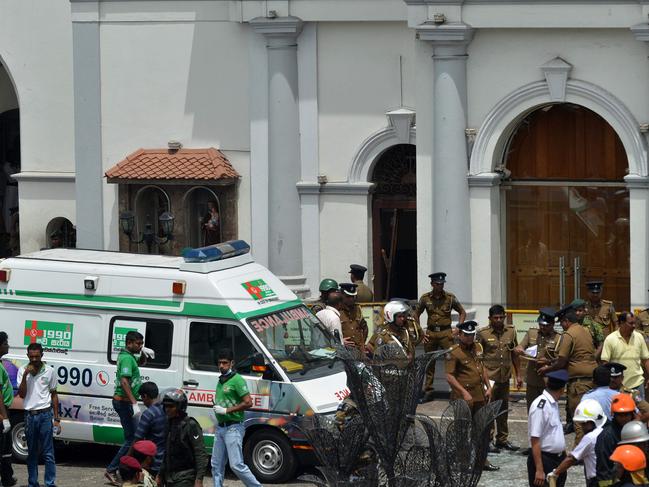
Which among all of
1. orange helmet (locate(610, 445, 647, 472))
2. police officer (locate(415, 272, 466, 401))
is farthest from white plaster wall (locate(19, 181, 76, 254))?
orange helmet (locate(610, 445, 647, 472))

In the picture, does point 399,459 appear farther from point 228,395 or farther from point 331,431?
point 228,395

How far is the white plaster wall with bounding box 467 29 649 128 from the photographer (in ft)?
71.5

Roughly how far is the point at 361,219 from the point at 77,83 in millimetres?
4912

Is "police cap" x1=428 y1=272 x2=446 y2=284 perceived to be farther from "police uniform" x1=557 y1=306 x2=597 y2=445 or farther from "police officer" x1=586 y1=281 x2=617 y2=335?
"police uniform" x1=557 y1=306 x2=597 y2=445

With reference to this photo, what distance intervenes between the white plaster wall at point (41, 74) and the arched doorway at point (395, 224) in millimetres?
5298

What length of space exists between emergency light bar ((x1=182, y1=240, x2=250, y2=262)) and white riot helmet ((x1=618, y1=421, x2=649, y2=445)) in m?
6.33

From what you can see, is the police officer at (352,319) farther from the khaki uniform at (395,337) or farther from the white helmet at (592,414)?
the white helmet at (592,414)

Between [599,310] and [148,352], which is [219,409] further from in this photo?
[599,310]

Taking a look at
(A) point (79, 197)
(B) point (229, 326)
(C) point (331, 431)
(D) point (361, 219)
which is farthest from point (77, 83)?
(C) point (331, 431)

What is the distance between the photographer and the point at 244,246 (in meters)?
18.8

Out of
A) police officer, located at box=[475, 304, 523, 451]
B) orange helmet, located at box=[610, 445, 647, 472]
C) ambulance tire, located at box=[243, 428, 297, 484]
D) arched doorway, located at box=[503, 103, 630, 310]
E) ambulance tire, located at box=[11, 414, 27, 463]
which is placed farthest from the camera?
arched doorway, located at box=[503, 103, 630, 310]

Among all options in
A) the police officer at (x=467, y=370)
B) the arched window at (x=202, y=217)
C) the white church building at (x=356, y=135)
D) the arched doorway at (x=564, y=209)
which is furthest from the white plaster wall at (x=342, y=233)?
the police officer at (x=467, y=370)

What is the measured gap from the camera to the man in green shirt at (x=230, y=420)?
16469mm

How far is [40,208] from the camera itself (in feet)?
90.3
